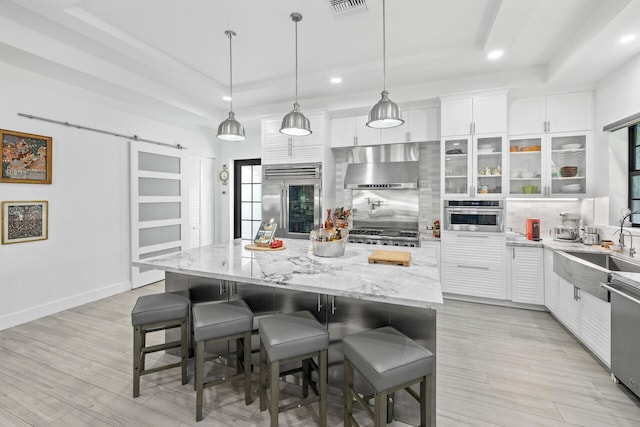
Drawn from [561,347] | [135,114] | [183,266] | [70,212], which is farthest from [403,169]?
[70,212]

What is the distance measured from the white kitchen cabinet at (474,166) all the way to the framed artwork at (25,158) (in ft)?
16.4

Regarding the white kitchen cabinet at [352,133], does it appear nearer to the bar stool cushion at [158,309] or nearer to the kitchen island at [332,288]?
the kitchen island at [332,288]

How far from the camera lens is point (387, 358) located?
1402mm

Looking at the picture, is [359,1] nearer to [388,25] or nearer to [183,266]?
[388,25]

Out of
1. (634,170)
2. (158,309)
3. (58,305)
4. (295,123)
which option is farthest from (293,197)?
(634,170)

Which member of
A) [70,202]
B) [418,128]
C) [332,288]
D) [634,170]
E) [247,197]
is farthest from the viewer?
[247,197]

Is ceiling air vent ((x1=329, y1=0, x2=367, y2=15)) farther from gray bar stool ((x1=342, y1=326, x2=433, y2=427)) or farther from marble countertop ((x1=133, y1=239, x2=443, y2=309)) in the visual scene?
Answer: gray bar stool ((x1=342, y1=326, x2=433, y2=427))

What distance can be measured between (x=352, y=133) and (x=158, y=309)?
11.7ft

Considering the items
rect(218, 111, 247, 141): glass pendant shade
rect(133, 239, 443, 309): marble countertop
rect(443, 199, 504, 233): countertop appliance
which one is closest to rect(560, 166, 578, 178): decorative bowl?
rect(443, 199, 504, 233): countertop appliance

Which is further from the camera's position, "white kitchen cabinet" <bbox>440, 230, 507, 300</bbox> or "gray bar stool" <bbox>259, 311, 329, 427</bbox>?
"white kitchen cabinet" <bbox>440, 230, 507, 300</bbox>

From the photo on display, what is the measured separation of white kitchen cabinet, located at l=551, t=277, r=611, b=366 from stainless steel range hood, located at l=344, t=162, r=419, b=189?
2120mm

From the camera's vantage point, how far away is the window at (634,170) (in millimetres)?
3004

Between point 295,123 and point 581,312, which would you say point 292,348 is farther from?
point 581,312

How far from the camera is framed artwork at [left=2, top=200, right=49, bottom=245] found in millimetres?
3121
